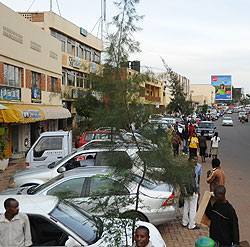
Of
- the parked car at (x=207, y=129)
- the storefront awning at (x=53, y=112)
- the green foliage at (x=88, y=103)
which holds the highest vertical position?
the green foliage at (x=88, y=103)

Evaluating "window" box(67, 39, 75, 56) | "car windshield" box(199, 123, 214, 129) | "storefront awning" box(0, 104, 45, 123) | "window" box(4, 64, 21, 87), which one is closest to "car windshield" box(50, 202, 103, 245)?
"storefront awning" box(0, 104, 45, 123)

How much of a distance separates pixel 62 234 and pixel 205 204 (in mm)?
2087

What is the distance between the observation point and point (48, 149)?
1323 centimetres

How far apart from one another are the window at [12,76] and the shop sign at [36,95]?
1525 mm

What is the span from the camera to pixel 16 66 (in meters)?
19.1

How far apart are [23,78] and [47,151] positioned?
824 centimetres

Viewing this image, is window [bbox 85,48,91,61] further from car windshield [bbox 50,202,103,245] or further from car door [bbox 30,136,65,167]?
car windshield [bbox 50,202,103,245]

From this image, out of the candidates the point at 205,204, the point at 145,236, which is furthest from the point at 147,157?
the point at 205,204

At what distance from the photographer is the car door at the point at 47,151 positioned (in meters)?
13.0

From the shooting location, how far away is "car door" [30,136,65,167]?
12977mm

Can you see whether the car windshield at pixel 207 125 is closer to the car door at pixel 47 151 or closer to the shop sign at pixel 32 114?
the shop sign at pixel 32 114

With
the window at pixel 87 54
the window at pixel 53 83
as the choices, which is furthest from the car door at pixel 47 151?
the window at pixel 87 54

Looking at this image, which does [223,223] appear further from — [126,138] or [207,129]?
[207,129]

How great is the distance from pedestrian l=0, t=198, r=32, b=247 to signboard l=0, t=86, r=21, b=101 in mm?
13185
